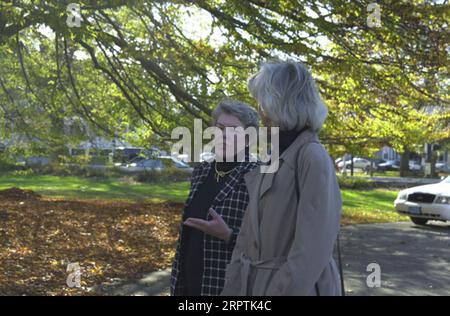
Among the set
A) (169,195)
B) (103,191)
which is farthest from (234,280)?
(103,191)

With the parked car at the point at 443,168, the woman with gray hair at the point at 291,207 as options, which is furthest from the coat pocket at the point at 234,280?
the parked car at the point at 443,168

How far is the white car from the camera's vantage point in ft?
45.5

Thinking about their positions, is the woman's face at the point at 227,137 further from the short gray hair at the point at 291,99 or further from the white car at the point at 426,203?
the white car at the point at 426,203

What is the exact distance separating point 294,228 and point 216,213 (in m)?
0.88

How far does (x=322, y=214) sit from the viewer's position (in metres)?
2.27

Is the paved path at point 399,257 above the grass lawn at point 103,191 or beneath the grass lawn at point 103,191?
beneath

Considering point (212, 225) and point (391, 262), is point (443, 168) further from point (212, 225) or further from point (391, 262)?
point (212, 225)

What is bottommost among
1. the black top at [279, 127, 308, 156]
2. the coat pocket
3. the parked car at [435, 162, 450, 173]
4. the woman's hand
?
the parked car at [435, 162, 450, 173]

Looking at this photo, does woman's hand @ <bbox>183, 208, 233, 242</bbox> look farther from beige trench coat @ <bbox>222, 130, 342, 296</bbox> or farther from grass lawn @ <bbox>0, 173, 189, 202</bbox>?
grass lawn @ <bbox>0, 173, 189, 202</bbox>

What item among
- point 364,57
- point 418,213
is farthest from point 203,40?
point 418,213

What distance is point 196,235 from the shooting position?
336 centimetres

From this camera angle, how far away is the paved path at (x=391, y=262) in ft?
23.6

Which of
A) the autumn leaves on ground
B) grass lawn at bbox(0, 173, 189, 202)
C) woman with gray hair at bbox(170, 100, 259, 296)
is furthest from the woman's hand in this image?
grass lawn at bbox(0, 173, 189, 202)

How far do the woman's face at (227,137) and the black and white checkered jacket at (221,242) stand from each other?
10 cm
